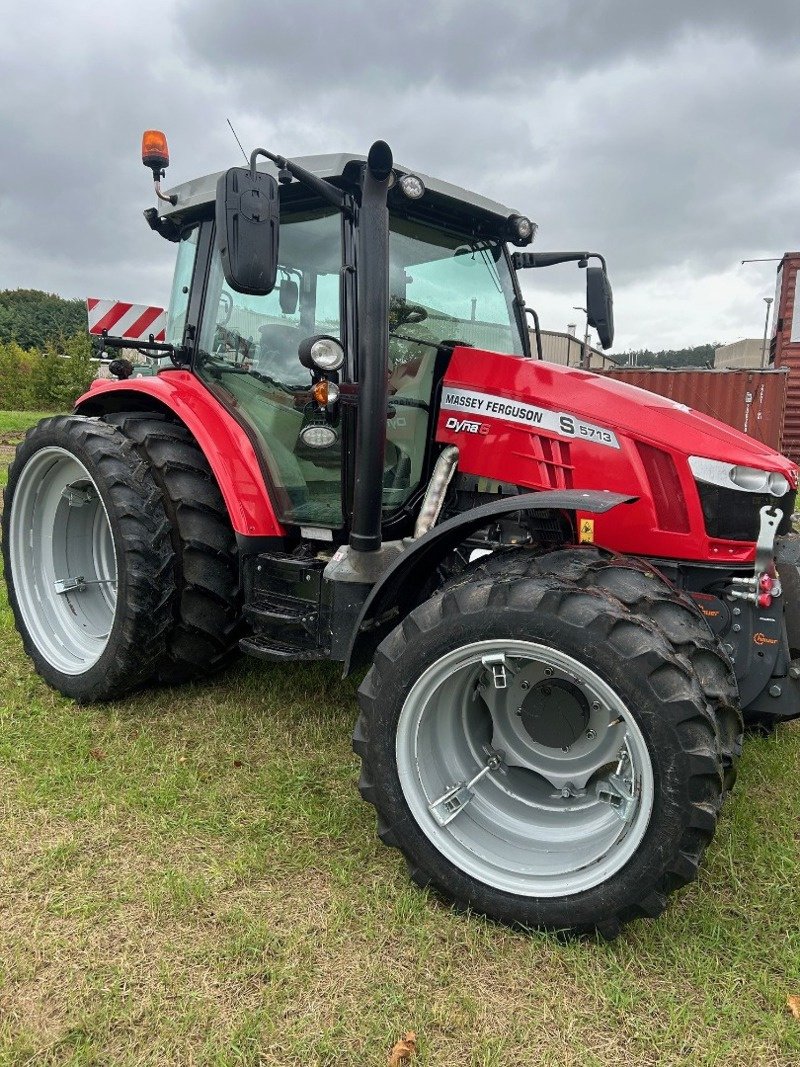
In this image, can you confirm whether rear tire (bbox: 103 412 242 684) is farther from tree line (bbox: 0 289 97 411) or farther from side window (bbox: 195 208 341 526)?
tree line (bbox: 0 289 97 411)

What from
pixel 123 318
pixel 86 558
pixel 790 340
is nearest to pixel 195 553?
pixel 86 558

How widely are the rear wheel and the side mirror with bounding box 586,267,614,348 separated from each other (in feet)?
7.22

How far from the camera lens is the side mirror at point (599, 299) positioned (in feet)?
11.9

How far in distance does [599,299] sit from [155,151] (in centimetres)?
213

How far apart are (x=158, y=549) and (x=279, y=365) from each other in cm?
91

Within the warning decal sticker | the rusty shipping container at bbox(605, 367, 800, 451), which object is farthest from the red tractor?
the rusty shipping container at bbox(605, 367, 800, 451)

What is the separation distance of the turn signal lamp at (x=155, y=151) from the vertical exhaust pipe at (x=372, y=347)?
1438 millimetres

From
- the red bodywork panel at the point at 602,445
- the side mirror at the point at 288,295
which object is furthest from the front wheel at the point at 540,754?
the side mirror at the point at 288,295

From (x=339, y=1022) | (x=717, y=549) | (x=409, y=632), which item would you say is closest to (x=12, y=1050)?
(x=339, y=1022)

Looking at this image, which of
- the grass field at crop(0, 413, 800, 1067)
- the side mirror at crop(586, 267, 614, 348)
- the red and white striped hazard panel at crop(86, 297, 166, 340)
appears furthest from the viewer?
the red and white striped hazard panel at crop(86, 297, 166, 340)

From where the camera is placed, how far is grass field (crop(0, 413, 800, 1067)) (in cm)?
177

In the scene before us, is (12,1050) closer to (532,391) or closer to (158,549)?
(158,549)

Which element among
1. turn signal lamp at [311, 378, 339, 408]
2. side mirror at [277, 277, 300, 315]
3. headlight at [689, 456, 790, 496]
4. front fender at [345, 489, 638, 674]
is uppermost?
side mirror at [277, 277, 300, 315]

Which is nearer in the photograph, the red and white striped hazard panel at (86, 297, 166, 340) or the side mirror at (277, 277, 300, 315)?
the side mirror at (277, 277, 300, 315)
